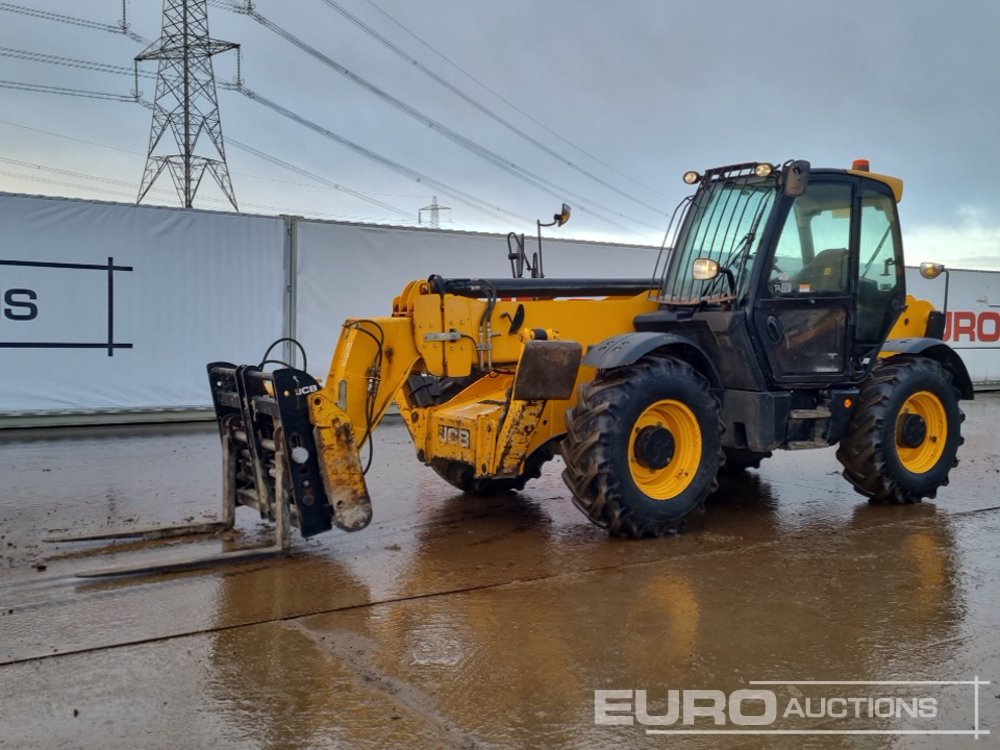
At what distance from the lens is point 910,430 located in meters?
7.52

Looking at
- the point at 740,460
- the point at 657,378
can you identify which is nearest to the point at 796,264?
the point at 657,378

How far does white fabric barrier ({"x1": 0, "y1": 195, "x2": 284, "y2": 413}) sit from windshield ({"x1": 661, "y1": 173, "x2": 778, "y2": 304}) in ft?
22.2

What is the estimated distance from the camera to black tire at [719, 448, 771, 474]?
8266 millimetres

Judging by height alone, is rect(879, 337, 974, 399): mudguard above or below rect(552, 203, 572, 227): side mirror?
below

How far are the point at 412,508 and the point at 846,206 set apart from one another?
4021 millimetres

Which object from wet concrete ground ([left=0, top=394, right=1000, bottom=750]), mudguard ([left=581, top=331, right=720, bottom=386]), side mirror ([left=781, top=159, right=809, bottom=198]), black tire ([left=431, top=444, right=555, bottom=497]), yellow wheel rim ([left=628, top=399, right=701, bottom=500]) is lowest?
wet concrete ground ([left=0, top=394, right=1000, bottom=750])

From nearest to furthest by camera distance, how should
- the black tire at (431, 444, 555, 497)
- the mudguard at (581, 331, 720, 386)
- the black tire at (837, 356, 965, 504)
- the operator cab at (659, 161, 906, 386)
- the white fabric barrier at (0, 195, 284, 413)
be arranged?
the mudguard at (581, 331, 720, 386)
the operator cab at (659, 161, 906, 386)
the black tire at (837, 356, 965, 504)
the black tire at (431, 444, 555, 497)
the white fabric barrier at (0, 195, 284, 413)

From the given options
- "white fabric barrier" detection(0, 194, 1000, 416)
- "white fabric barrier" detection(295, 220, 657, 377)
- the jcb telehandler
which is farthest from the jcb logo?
"white fabric barrier" detection(0, 194, 1000, 416)

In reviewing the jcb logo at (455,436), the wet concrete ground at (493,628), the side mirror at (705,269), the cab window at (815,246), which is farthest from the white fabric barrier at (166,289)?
the cab window at (815,246)

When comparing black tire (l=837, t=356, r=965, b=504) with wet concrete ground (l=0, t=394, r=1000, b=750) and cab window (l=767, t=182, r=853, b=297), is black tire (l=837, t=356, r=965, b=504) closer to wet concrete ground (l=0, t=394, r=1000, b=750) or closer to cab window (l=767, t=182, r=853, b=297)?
wet concrete ground (l=0, t=394, r=1000, b=750)

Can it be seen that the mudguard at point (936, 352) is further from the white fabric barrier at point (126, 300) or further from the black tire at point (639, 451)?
the white fabric barrier at point (126, 300)

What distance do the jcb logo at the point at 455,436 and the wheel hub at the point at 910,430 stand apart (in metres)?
3.52

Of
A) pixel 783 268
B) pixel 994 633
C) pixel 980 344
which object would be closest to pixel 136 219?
pixel 783 268

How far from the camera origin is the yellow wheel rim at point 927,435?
771cm
